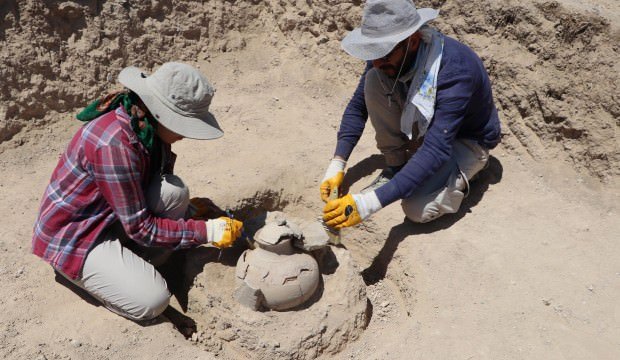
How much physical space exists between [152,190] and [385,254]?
167cm

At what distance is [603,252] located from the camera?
355 centimetres

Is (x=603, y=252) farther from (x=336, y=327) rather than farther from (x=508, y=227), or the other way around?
(x=336, y=327)

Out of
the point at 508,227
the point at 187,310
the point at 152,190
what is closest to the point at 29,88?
the point at 152,190

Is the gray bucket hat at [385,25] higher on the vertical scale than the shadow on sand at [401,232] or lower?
higher

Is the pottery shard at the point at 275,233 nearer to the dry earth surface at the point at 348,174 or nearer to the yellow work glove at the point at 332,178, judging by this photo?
the dry earth surface at the point at 348,174

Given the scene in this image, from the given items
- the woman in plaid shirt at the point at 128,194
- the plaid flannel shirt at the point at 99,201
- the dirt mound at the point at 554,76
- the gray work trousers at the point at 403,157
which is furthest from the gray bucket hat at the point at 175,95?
the dirt mound at the point at 554,76

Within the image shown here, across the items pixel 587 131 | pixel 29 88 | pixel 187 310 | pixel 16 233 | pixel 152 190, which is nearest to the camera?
pixel 152 190

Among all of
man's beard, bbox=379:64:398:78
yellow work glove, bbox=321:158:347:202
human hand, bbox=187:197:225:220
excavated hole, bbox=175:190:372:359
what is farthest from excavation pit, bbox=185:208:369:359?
man's beard, bbox=379:64:398:78

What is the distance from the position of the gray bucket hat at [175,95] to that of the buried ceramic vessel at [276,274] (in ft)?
2.52

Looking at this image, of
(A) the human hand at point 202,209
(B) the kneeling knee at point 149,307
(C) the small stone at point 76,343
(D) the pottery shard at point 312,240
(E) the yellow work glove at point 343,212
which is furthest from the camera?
(A) the human hand at point 202,209

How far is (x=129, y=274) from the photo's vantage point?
3049 millimetres

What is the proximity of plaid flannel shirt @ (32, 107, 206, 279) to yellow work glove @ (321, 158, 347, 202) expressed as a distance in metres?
1.07

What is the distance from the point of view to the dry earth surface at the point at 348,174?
304 cm

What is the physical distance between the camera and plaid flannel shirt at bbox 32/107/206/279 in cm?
274
